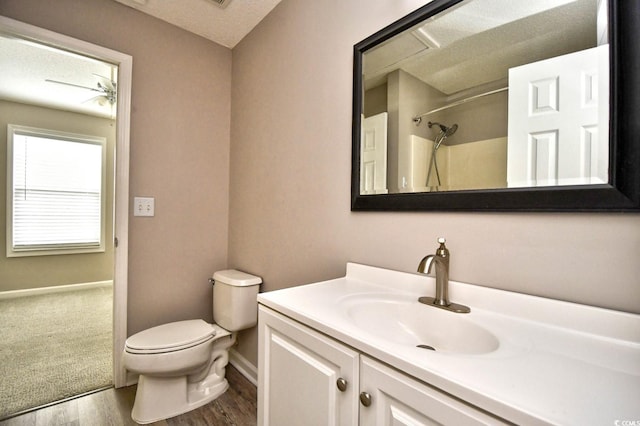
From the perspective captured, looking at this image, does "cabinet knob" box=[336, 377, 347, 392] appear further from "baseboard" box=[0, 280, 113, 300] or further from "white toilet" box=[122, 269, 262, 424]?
"baseboard" box=[0, 280, 113, 300]

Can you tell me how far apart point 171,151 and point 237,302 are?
1.14 metres

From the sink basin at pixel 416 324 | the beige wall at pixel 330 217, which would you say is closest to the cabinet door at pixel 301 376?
the sink basin at pixel 416 324

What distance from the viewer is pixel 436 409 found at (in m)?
0.53


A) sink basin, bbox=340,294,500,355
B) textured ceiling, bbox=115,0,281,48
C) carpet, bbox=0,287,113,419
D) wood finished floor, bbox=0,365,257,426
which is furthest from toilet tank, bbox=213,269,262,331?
textured ceiling, bbox=115,0,281,48

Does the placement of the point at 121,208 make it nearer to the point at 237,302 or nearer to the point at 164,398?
the point at 237,302

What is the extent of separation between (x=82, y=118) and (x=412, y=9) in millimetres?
4585

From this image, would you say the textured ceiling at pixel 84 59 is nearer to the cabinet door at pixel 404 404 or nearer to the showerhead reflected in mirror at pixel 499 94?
the showerhead reflected in mirror at pixel 499 94

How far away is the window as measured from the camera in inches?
141

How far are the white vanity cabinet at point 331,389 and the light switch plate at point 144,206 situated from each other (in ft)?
4.54

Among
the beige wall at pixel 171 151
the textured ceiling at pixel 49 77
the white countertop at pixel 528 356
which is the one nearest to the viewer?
the white countertop at pixel 528 356

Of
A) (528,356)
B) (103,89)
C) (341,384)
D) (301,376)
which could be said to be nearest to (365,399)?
(341,384)

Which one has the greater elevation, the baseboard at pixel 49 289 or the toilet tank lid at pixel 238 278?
the toilet tank lid at pixel 238 278

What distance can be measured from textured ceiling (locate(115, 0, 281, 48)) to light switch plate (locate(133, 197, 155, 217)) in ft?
4.01

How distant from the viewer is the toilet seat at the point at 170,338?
59.7 inches
